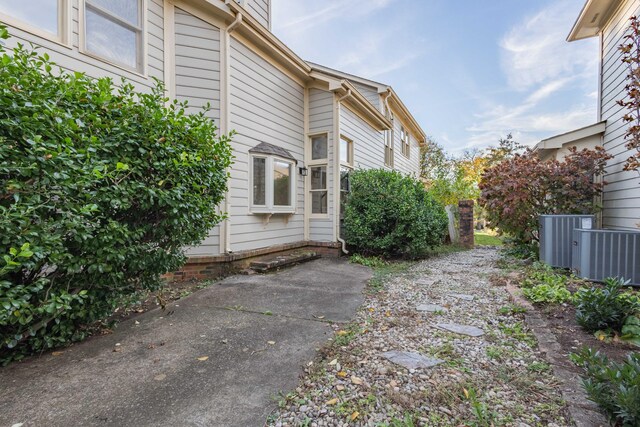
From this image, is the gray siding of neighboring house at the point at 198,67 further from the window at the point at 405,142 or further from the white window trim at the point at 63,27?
the window at the point at 405,142

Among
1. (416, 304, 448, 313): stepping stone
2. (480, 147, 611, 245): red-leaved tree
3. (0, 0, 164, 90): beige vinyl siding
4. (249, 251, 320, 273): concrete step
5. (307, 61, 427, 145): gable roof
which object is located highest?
(307, 61, 427, 145): gable roof

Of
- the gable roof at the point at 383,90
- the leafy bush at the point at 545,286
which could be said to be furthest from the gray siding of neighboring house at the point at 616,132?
the gable roof at the point at 383,90

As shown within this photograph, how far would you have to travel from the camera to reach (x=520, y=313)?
3.58 metres

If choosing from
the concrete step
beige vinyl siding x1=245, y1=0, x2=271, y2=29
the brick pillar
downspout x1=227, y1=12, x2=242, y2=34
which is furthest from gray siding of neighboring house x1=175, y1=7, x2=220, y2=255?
the brick pillar

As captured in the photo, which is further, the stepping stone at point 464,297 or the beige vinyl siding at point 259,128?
the beige vinyl siding at point 259,128

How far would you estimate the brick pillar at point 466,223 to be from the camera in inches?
415

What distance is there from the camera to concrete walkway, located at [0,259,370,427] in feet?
5.96

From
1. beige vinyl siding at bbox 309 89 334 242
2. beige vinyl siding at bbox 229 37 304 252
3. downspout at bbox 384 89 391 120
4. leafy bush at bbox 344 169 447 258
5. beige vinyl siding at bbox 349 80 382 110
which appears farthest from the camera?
downspout at bbox 384 89 391 120

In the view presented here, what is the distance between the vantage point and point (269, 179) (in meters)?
6.41

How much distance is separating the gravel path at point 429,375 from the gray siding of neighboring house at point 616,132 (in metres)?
3.66

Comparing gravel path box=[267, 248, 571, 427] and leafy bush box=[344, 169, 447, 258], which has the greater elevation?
leafy bush box=[344, 169, 447, 258]

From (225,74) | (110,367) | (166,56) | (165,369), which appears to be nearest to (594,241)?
(165,369)

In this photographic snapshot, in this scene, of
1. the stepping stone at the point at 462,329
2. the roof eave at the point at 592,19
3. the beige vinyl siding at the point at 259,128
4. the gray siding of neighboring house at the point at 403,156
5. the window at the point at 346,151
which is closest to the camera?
the stepping stone at the point at 462,329

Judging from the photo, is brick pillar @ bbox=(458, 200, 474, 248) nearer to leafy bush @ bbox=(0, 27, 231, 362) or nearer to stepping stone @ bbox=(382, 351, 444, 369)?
stepping stone @ bbox=(382, 351, 444, 369)
